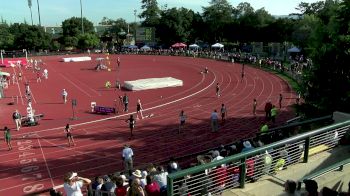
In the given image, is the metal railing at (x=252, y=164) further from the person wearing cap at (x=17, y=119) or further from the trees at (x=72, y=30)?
the trees at (x=72, y=30)

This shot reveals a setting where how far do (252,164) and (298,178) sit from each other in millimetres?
1018

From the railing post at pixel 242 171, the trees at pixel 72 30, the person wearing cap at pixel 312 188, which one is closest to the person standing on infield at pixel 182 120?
the railing post at pixel 242 171

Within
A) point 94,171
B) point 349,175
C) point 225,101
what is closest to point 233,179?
point 349,175

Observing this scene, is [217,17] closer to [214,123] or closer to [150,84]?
[150,84]

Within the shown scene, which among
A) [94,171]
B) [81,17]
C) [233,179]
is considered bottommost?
[94,171]

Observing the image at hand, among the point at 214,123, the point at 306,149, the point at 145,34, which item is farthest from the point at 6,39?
the point at 306,149

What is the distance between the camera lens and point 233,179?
6832mm

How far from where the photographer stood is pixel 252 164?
692 cm

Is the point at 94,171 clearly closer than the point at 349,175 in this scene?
No

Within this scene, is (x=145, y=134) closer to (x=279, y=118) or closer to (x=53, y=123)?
(x=53, y=123)

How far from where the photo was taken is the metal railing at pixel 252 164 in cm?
617

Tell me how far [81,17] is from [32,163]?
76742 mm

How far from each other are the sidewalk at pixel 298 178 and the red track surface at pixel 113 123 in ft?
35.2

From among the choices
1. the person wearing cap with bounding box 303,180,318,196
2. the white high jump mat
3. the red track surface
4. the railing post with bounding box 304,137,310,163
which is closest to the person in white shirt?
the red track surface
